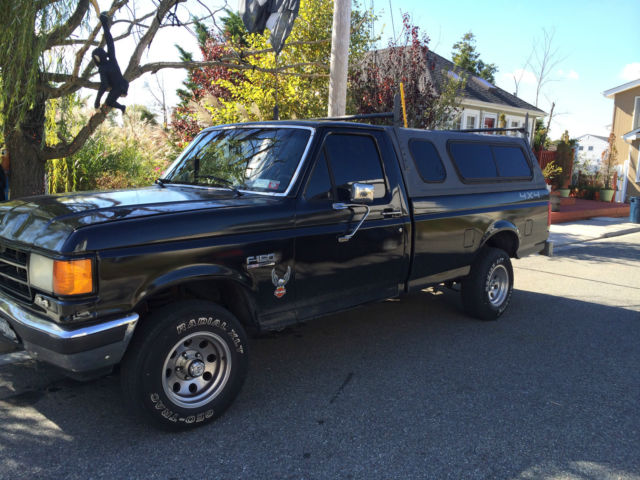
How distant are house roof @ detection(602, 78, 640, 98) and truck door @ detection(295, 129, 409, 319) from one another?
26093mm

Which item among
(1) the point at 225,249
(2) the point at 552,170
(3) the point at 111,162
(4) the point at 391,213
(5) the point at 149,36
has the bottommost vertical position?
(1) the point at 225,249

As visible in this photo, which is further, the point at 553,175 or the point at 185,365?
the point at 553,175

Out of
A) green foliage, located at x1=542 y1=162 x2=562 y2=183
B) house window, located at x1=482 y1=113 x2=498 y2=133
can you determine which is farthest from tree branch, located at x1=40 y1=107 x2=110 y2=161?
house window, located at x1=482 y1=113 x2=498 y2=133

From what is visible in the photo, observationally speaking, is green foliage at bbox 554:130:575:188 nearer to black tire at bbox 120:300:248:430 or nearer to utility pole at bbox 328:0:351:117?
utility pole at bbox 328:0:351:117

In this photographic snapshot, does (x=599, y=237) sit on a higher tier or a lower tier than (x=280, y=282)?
lower

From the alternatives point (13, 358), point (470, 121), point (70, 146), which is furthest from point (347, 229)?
point (470, 121)

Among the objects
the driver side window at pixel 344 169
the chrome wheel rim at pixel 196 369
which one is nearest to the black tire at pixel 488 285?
the driver side window at pixel 344 169

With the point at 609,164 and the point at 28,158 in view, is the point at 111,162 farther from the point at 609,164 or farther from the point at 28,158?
the point at 609,164

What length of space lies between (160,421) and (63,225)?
133cm

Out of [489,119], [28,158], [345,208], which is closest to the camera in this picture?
[345,208]

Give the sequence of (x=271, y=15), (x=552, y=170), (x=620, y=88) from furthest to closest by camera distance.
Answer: (x=620, y=88) → (x=552, y=170) → (x=271, y=15)

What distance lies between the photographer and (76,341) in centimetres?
283

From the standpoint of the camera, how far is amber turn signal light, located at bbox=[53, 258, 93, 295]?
9.23 feet

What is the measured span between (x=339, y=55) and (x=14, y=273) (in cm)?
553
